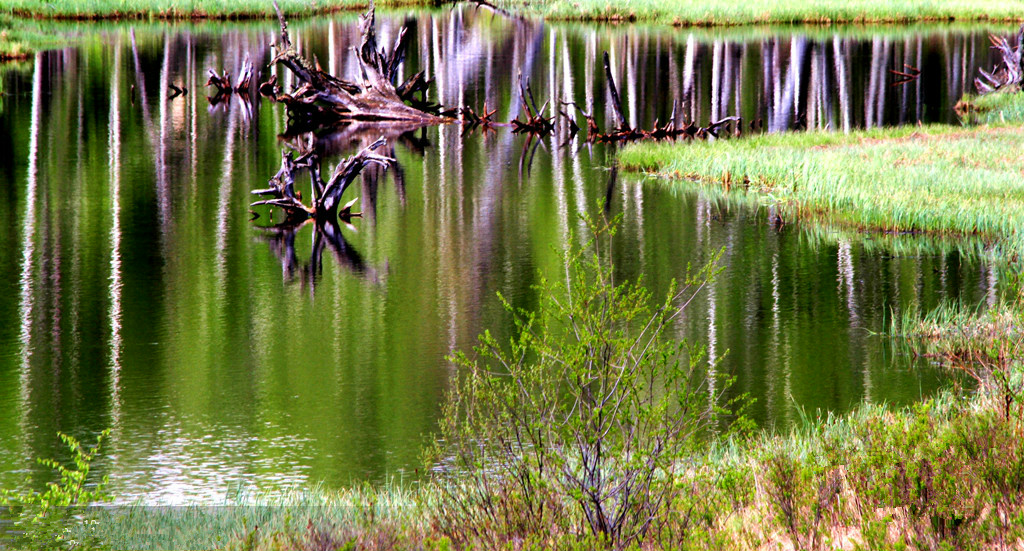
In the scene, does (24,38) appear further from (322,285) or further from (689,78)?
(322,285)

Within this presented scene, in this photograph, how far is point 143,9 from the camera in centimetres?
6438

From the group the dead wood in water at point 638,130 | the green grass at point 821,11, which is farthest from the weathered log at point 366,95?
the green grass at point 821,11

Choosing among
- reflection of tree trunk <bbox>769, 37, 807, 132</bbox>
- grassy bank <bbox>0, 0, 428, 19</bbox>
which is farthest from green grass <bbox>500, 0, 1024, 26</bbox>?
grassy bank <bbox>0, 0, 428, 19</bbox>

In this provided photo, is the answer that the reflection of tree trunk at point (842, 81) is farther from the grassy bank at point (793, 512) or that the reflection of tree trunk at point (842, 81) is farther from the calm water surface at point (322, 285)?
the grassy bank at point (793, 512)

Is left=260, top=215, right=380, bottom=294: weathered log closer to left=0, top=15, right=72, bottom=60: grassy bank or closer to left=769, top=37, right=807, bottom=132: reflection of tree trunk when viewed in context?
left=769, top=37, right=807, bottom=132: reflection of tree trunk

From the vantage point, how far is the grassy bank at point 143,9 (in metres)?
62.8

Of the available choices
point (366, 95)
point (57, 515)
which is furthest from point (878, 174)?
point (57, 515)

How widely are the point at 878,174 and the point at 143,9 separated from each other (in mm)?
50804

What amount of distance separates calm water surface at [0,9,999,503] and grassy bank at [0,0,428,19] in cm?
2779

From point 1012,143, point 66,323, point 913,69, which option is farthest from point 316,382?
point 913,69

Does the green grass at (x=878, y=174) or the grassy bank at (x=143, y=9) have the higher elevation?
the grassy bank at (x=143, y=9)

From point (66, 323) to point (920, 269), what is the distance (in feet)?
38.4

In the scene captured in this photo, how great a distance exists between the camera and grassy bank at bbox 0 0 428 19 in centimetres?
6281

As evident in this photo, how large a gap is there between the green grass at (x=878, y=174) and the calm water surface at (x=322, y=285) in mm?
949
